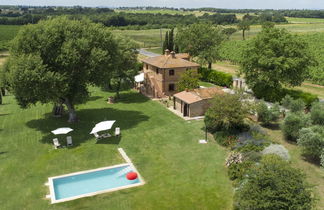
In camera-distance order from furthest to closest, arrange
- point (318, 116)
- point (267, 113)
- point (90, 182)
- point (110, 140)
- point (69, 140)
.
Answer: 1. point (267, 113)
2. point (110, 140)
3. point (69, 140)
4. point (318, 116)
5. point (90, 182)

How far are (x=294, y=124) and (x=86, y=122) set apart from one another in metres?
22.3

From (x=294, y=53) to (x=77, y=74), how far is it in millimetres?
26671

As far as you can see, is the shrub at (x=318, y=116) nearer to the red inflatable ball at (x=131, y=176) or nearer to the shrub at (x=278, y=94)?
the shrub at (x=278, y=94)

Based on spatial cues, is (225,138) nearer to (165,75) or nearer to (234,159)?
(234,159)

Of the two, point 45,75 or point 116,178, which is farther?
point 45,75

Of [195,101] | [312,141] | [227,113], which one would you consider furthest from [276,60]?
[312,141]

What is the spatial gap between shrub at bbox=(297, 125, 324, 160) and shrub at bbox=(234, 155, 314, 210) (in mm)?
8561

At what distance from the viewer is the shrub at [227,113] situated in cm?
2811

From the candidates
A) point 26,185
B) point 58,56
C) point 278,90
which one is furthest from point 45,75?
point 278,90

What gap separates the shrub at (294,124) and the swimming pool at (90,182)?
14776 mm

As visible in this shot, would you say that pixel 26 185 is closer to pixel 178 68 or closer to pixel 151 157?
pixel 151 157

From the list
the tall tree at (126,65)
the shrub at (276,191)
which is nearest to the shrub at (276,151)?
the shrub at (276,191)

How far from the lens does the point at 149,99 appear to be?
4478 cm

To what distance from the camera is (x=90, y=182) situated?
880 inches
